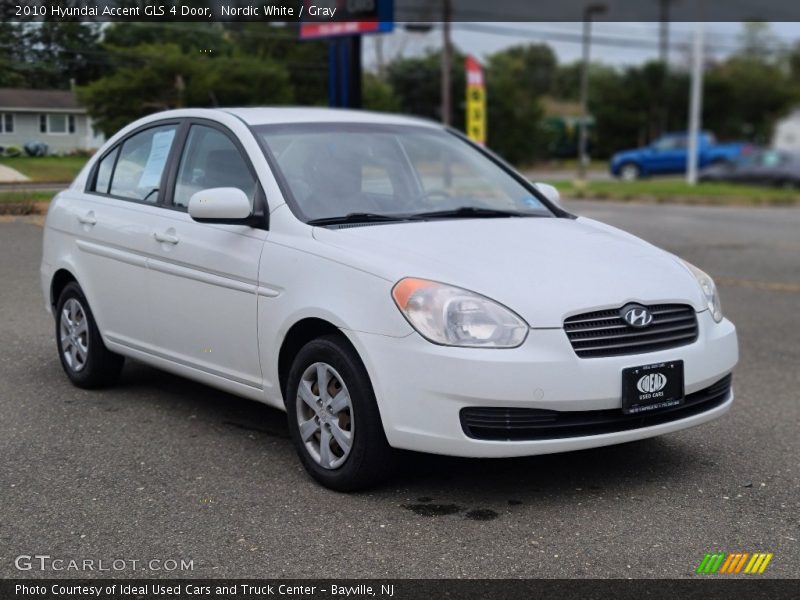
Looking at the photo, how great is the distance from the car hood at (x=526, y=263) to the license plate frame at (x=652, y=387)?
28 centimetres

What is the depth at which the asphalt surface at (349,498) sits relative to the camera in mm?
3844

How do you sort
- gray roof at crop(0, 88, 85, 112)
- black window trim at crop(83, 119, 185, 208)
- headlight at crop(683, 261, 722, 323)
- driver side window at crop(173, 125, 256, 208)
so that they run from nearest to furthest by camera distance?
headlight at crop(683, 261, 722, 323)
driver side window at crop(173, 125, 256, 208)
black window trim at crop(83, 119, 185, 208)
gray roof at crop(0, 88, 85, 112)

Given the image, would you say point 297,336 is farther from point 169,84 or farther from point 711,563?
point 169,84

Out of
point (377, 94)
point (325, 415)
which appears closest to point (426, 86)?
point (377, 94)

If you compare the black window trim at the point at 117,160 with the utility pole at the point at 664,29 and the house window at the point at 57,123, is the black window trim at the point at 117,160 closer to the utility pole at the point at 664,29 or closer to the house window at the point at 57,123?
the house window at the point at 57,123

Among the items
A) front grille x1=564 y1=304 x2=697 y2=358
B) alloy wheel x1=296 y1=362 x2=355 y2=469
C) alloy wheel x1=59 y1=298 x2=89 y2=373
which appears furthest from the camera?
alloy wheel x1=59 y1=298 x2=89 y2=373

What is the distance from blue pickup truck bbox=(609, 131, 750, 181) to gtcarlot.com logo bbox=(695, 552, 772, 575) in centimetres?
3584

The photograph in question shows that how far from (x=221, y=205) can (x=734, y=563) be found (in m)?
2.62

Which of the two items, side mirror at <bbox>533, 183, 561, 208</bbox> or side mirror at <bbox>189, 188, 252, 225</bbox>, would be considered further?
side mirror at <bbox>533, 183, 561, 208</bbox>

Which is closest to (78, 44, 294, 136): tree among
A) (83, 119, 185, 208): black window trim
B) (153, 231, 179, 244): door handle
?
(83, 119, 185, 208): black window trim

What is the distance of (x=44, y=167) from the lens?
8961mm

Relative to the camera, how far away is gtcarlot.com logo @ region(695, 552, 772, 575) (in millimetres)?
3740

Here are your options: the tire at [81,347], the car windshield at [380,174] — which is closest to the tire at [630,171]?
the car windshield at [380,174]

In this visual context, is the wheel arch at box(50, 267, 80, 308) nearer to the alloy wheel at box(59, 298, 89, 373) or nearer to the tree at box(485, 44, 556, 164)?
the alloy wheel at box(59, 298, 89, 373)
